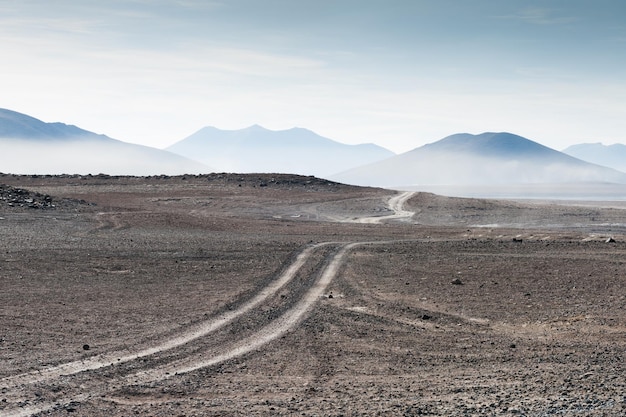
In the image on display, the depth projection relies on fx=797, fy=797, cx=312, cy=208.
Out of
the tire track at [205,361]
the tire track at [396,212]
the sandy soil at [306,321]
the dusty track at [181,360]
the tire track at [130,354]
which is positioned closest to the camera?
the tire track at [205,361]

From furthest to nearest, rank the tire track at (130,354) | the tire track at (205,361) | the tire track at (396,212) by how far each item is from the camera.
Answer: the tire track at (396,212) < the tire track at (130,354) < the tire track at (205,361)

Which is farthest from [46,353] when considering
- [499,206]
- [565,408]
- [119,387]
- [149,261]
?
[499,206]

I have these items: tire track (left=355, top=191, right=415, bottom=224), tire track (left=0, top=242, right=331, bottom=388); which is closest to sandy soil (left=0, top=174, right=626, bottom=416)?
tire track (left=0, top=242, right=331, bottom=388)

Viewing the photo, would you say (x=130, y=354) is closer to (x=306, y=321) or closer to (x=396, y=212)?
(x=306, y=321)

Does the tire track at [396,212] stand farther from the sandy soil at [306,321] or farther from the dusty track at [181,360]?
the dusty track at [181,360]

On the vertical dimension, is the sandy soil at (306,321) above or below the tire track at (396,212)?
below

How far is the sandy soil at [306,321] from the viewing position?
43.2 ft

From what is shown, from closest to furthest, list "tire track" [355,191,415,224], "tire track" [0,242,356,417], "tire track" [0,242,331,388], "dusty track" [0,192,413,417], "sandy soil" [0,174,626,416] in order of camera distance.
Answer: "tire track" [0,242,356,417] → "sandy soil" [0,174,626,416] → "dusty track" [0,192,413,417] → "tire track" [0,242,331,388] → "tire track" [355,191,415,224]

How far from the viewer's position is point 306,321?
19.7 meters

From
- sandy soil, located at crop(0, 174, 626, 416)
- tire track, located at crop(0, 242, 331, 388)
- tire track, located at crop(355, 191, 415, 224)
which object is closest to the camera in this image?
sandy soil, located at crop(0, 174, 626, 416)

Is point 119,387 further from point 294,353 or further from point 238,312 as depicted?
point 238,312

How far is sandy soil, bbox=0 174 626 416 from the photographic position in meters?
13.2

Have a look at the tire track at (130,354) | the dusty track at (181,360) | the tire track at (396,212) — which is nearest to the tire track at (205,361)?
the dusty track at (181,360)

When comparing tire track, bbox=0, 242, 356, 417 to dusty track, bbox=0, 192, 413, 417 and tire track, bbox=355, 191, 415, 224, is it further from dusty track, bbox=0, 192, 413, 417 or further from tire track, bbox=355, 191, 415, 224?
tire track, bbox=355, 191, 415, 224
